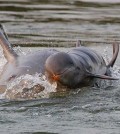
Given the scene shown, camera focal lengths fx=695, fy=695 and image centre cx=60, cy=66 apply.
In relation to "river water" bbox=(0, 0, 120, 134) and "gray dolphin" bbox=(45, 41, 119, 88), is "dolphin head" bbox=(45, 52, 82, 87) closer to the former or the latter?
"gray dolphin" bbox=(45, 41, 119, 88)

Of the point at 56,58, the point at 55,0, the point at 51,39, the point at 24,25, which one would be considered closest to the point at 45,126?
the point at 56,58

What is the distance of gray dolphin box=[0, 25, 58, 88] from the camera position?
10.6 meters

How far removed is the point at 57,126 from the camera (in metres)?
8.59

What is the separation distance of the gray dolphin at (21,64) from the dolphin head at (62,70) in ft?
1.05

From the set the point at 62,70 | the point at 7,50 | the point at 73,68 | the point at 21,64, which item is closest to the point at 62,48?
the point at 7,50

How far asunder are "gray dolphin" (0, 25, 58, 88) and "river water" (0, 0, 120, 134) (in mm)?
263

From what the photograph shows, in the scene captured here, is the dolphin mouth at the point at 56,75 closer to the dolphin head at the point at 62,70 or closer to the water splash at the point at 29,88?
the dolphin head at the point at 62,70

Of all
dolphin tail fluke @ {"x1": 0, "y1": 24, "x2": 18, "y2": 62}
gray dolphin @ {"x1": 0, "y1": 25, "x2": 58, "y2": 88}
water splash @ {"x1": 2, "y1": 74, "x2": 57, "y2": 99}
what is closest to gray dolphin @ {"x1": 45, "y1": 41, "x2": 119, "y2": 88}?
water splash @ {"x1": 2, "y1": 74, "x2": 57, "y2": 99}

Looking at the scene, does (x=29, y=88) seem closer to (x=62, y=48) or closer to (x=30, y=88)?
(x=30, y=88)

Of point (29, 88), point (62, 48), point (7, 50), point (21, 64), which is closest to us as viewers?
point (29, 88)

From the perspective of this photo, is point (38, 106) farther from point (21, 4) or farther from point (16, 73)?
point (21, 4)

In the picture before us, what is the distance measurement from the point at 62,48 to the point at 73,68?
16.9 ft

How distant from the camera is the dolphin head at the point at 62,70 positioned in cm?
1003

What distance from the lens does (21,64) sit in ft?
35.7
